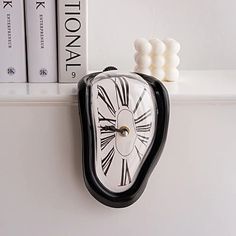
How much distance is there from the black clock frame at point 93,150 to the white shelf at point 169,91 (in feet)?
0.08

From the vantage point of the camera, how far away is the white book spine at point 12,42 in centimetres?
80

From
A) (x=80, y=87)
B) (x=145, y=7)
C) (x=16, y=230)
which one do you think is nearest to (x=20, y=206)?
(x=16, y=230)

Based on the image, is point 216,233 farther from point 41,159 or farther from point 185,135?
point 41,159

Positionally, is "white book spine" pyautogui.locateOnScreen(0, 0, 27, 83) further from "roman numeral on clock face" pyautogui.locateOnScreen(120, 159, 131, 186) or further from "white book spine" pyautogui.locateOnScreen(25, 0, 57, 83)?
"roman numeral on clock face" pyautogui.locateOnScreen(120, 159, 131, 186)

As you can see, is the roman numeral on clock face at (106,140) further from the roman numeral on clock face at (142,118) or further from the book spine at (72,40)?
the book spine at (72,40)

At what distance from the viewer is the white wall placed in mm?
1003

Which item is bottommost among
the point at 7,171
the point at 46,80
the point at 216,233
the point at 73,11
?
the point at 216,233

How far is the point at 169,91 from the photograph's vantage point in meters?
0.77

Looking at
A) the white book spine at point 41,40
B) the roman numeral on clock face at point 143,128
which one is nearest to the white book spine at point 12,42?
the white book spine at point 41,40

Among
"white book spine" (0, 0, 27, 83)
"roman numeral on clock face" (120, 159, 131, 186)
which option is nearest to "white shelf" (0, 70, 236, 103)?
"white book spine" (0, 0, 27, 83)

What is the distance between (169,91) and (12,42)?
0.31m

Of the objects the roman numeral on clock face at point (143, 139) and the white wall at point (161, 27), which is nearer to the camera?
the roman numeral on clock face at point (143, 139)

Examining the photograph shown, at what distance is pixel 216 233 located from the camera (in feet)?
2.61

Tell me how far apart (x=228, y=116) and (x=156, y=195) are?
190 mm
